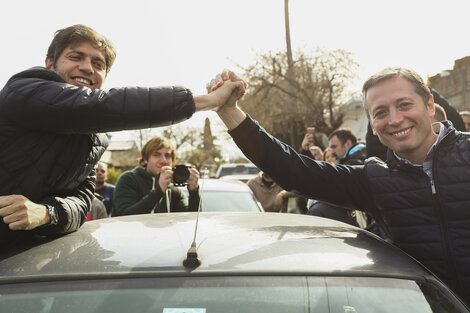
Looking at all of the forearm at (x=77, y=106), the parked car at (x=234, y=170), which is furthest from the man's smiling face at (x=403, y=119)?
the parked car at (x=234, y=170)

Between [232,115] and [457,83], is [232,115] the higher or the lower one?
the lower one

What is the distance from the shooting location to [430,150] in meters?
2.13

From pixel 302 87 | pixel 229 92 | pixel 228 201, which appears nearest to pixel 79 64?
pixel 229 92

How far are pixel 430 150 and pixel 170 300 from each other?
4.55 ft

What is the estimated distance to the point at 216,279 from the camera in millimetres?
1379

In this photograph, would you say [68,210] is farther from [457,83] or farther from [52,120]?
[457,83]

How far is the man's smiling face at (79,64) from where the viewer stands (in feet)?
6.98

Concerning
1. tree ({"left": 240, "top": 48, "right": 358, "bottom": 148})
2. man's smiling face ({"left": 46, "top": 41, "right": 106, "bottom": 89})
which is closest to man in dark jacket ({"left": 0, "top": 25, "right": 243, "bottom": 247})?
man's smiling face ({"left": 46, "top": 41, "right": 106, "bottom": 89})

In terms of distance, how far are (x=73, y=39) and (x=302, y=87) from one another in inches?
817

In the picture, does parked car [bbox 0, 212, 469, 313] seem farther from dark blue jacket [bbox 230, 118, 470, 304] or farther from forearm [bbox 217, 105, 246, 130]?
forearm [bbox 217, 105, 246, 130]

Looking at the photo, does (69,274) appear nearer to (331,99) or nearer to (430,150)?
(430,150)

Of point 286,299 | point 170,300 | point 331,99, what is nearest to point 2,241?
point 170,300

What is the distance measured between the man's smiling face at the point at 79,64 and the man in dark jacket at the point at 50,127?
0.88 ft

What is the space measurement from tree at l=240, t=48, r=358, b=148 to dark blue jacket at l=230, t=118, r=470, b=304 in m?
18.9
